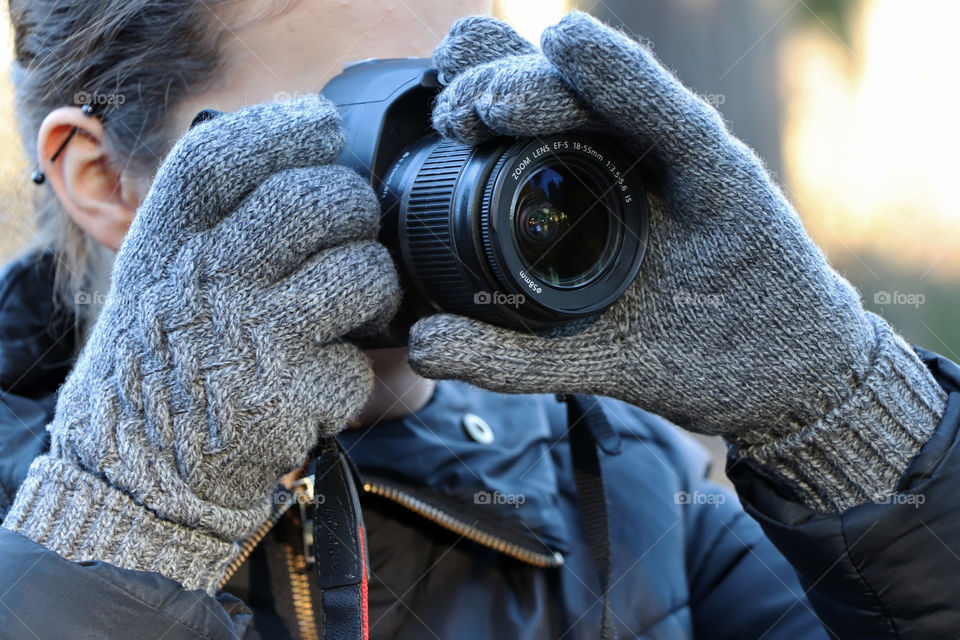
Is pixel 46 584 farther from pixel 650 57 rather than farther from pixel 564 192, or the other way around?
pixel 650 57

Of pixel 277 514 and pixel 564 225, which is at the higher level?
pixel 564 225

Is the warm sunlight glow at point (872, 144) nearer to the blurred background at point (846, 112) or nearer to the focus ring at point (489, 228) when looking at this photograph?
the blurred background at point (846, 112)

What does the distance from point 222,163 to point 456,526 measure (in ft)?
1.58

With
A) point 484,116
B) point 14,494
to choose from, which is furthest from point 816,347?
point 14,494

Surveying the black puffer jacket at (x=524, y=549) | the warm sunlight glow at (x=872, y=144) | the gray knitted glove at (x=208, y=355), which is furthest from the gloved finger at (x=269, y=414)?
the warm sunlight glow at (x=872, y=144)

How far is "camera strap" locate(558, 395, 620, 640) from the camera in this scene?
3.38 feet

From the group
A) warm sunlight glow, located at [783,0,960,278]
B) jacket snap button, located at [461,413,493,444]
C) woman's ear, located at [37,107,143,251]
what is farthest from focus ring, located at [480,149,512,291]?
warm sunlight glow, located at [783,0,960,278]

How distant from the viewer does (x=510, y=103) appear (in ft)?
2.47

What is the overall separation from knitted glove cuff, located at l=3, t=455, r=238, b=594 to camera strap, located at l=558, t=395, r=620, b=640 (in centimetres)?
44

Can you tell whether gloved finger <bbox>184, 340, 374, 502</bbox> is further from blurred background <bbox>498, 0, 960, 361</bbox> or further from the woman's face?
blurred background <bbox>498, 0, 960, 361</bbox>

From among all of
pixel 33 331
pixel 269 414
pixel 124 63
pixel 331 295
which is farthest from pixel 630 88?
pixel 33 331

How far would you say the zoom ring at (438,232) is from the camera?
805mm

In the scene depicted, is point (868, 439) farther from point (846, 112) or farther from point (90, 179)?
point (846, 112)

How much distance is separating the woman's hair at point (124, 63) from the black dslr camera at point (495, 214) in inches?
10.6
